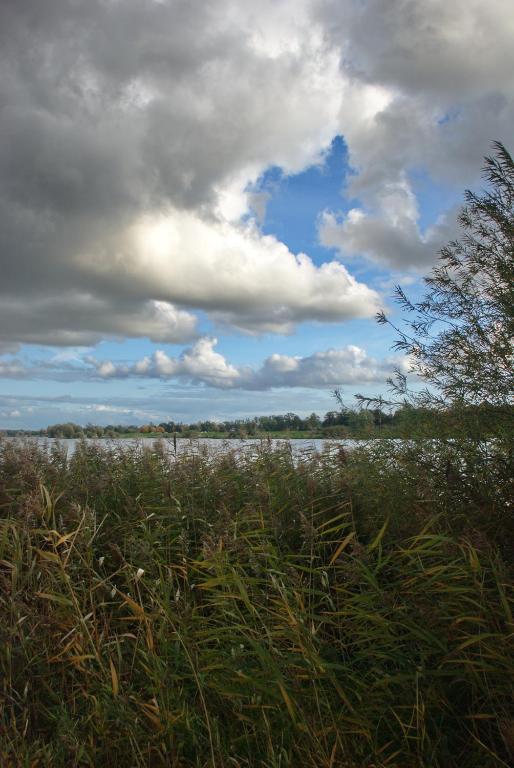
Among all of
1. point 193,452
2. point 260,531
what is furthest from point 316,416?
point 260,531

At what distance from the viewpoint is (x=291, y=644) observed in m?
4.72

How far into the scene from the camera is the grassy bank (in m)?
3.65

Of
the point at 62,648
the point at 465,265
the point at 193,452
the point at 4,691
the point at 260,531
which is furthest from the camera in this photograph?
the point at 193,452

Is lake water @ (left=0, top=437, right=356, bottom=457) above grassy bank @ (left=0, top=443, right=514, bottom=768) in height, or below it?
above

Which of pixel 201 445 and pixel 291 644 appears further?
pixel 201 445

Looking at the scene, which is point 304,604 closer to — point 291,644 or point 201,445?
point 291,644

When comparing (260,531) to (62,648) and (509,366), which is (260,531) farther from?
(509,366)

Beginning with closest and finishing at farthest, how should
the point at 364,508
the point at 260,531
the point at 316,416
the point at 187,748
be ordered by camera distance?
the point at 187,748, the point at 260,531, the point at 364,508, the point at 316,416

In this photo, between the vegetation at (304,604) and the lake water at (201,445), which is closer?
the vegetation at (304,604)

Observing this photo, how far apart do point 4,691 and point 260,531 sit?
225cm

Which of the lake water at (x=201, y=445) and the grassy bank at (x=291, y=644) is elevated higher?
the lake water at (x=201, y=445)

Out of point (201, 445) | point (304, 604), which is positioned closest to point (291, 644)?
point (304, 604)

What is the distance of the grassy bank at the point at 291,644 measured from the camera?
3.65m

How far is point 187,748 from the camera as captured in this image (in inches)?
150
